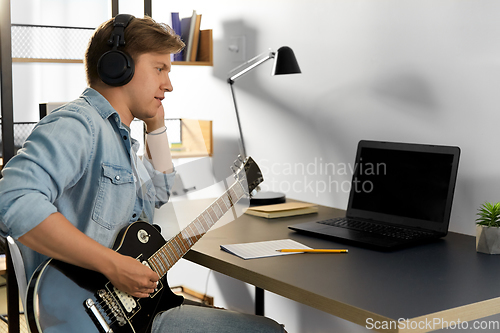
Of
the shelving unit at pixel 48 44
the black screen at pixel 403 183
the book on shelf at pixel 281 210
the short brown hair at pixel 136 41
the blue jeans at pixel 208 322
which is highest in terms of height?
the shelving unit at pixel 48 44

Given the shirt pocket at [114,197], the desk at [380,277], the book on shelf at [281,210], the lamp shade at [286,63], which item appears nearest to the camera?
the desk at [380,277]

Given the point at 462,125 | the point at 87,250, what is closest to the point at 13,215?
the point at 87,250

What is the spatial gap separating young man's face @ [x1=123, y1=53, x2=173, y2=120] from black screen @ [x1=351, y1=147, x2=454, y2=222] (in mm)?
709

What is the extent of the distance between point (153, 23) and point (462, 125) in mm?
886

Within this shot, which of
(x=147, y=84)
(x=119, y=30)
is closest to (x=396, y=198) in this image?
(x=147, y=84)

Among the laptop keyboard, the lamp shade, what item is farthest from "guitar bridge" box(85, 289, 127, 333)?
the lamp shade

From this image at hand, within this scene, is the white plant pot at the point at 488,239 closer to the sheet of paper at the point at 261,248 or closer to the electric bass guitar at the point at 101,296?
the sheet of paper at the point at 261,248

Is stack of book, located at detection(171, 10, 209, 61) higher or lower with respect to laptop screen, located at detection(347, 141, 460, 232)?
higher

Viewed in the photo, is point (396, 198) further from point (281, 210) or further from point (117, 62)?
point (117, 62)

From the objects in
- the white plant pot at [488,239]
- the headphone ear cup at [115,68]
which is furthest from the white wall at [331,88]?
the headphone ear cup at [115,68]

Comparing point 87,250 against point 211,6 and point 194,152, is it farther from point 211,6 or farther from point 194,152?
point 211,6

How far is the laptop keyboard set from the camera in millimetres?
1293

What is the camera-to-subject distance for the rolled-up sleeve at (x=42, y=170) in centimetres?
86

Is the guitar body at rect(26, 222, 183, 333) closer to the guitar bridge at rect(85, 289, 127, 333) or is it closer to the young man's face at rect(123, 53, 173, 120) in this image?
the guitar bridge at rect(85, 289, 127, 333)
